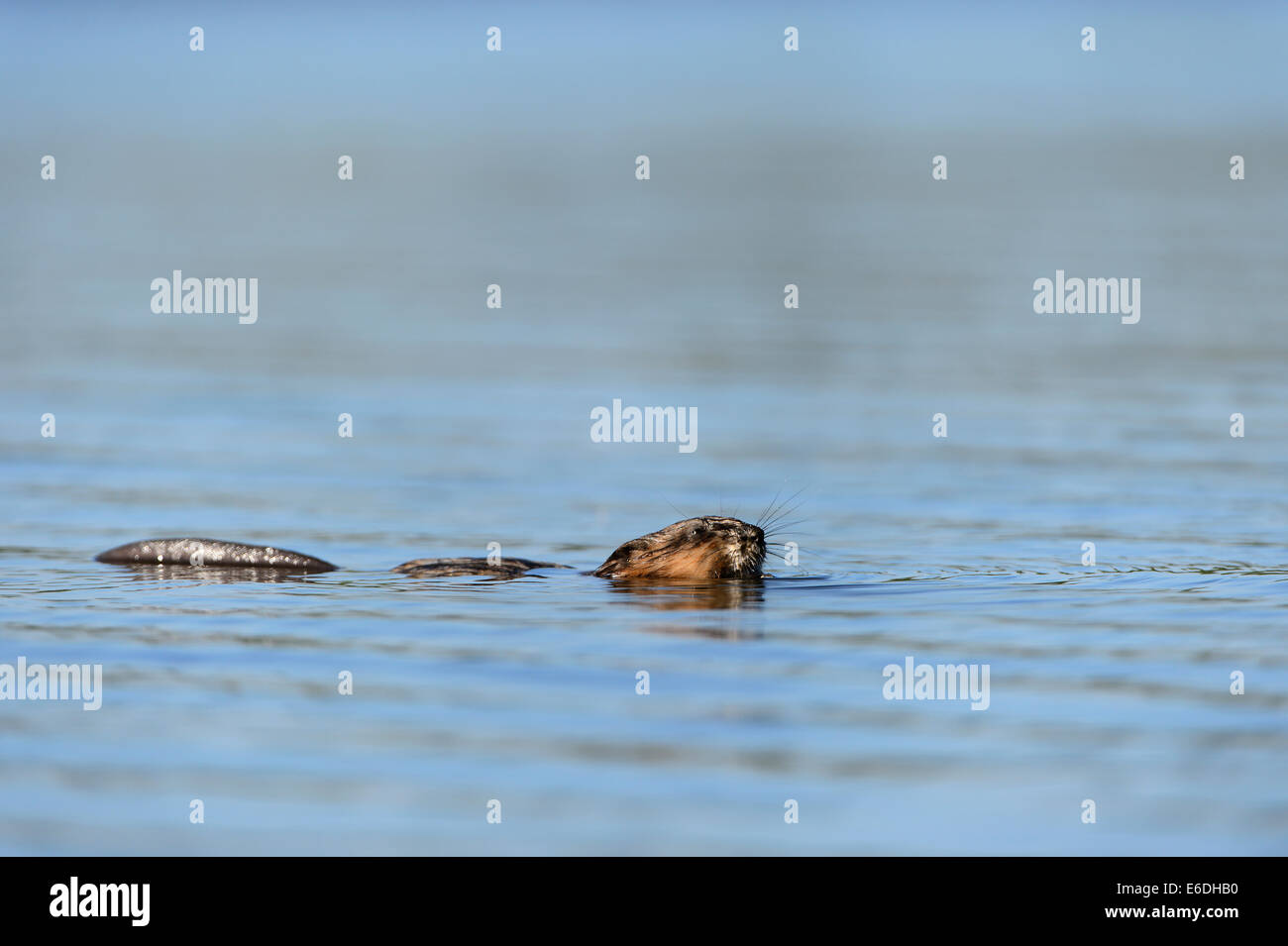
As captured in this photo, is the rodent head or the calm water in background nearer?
the calm water in background

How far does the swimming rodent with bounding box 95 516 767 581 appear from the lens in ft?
51.5

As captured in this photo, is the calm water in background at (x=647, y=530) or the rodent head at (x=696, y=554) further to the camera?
the rodent head at (x=696, y=554)

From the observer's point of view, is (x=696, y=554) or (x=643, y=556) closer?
(x=643, y=556)

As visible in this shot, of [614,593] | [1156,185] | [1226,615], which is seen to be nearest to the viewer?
[1226,615]

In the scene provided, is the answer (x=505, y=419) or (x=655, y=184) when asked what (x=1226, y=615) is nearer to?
(x=505, y=419)

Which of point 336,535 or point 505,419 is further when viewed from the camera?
point 505,419

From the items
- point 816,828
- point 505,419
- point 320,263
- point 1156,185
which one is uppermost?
point 1156,185

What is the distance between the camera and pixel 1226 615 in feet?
46.2

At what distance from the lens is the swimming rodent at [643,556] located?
1571 centimetres

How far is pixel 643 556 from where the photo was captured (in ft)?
51.5

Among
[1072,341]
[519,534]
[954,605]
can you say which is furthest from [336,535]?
[1072,341]

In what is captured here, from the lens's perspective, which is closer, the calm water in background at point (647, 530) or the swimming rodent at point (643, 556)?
the calm water in background at point (647, 530)

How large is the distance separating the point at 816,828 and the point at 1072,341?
21531 millimetres

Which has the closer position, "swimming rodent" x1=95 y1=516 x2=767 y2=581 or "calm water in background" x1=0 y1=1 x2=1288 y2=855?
"calm water in background" x1=0 y1=1 x2=1288 y2=855
